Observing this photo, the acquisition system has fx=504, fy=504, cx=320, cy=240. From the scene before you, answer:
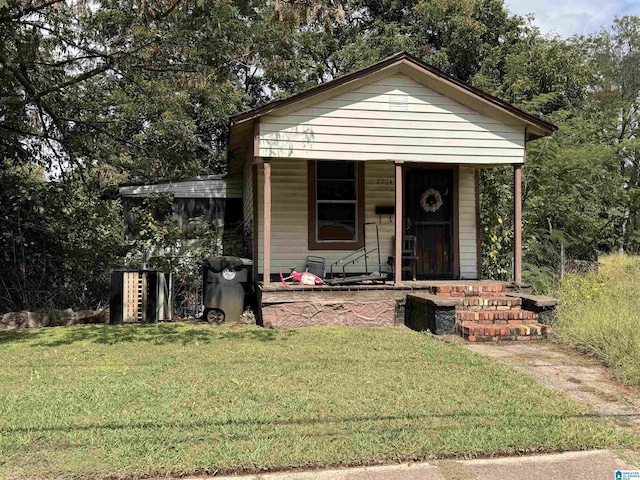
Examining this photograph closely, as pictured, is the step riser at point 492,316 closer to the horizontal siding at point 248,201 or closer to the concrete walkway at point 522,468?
the concrete walkway at point 522,468

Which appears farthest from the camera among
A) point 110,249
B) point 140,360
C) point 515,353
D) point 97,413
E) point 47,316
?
point 110,249

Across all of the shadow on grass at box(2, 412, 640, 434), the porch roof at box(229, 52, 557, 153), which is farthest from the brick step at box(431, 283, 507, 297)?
the shadow on grass at box(2, 412, 640, 434)

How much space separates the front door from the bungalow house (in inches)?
0.8

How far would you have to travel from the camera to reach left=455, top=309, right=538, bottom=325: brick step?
7363 millimetres

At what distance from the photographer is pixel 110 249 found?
11008mm

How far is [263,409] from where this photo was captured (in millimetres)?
3885

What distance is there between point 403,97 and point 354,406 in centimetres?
612

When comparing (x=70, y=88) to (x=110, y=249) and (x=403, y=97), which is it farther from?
(x=403, y=97)

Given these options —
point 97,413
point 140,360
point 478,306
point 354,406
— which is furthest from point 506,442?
point 478,306

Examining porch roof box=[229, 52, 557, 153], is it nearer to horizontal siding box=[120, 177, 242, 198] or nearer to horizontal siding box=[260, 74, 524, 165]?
horizontal siding box=[260, 74, 524, 165]

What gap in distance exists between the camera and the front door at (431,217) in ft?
33.2

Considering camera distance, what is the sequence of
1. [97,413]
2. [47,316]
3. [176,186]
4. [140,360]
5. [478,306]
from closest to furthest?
[97,413]
[140,360]
[478,306]
[47,316]
[176,186]

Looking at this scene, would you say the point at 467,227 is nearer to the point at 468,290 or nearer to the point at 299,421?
the point at 468,290

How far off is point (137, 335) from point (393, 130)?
17.1 feet
